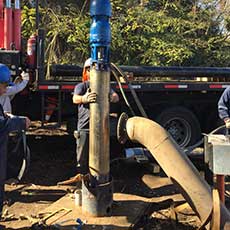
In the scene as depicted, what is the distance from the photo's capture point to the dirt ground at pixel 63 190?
15.4 feet

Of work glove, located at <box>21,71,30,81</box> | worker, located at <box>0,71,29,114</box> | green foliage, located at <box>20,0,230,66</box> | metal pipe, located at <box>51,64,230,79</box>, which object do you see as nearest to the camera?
worker, located at <box>0,71,29,114</box>

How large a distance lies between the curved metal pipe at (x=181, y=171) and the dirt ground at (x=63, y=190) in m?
0.65

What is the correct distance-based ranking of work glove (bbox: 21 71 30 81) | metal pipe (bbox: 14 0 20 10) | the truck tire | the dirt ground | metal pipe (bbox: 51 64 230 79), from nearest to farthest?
the dirt ground, work glove (bbox: 21 71 30 81), metal pipe (bbox: 14 0 20 10), metal pipe (bbox: 51 64 230 79), the truck tire

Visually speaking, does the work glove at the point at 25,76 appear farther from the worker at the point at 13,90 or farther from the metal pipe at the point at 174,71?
the metal pipe at the point at 174,71

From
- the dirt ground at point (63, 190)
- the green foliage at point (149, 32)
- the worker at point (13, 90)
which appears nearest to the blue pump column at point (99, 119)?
the dirt ground at point (63, 190)

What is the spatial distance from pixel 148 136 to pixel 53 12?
12131 mm

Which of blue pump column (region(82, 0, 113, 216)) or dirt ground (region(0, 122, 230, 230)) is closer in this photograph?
blue pump column (region(82, 0, 113, 216))

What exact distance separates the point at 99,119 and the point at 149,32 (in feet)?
40.7

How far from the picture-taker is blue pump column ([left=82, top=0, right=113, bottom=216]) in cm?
449

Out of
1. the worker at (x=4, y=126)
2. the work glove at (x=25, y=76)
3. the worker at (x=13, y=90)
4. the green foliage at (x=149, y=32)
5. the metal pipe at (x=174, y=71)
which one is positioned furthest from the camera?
the green foliage at (x=149, y=32)

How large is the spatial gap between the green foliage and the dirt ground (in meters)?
7.06

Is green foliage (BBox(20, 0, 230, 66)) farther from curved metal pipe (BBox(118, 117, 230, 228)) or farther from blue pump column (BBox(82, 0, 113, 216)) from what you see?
curved metal pipe (BBox(118, 117, 230, 228))

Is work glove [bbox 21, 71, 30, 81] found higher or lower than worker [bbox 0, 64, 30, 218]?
higher

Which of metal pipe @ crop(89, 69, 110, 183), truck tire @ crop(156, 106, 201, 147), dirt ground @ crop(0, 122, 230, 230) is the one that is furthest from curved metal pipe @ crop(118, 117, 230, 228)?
truck tire @ crop(156, 106, 201, 147)
